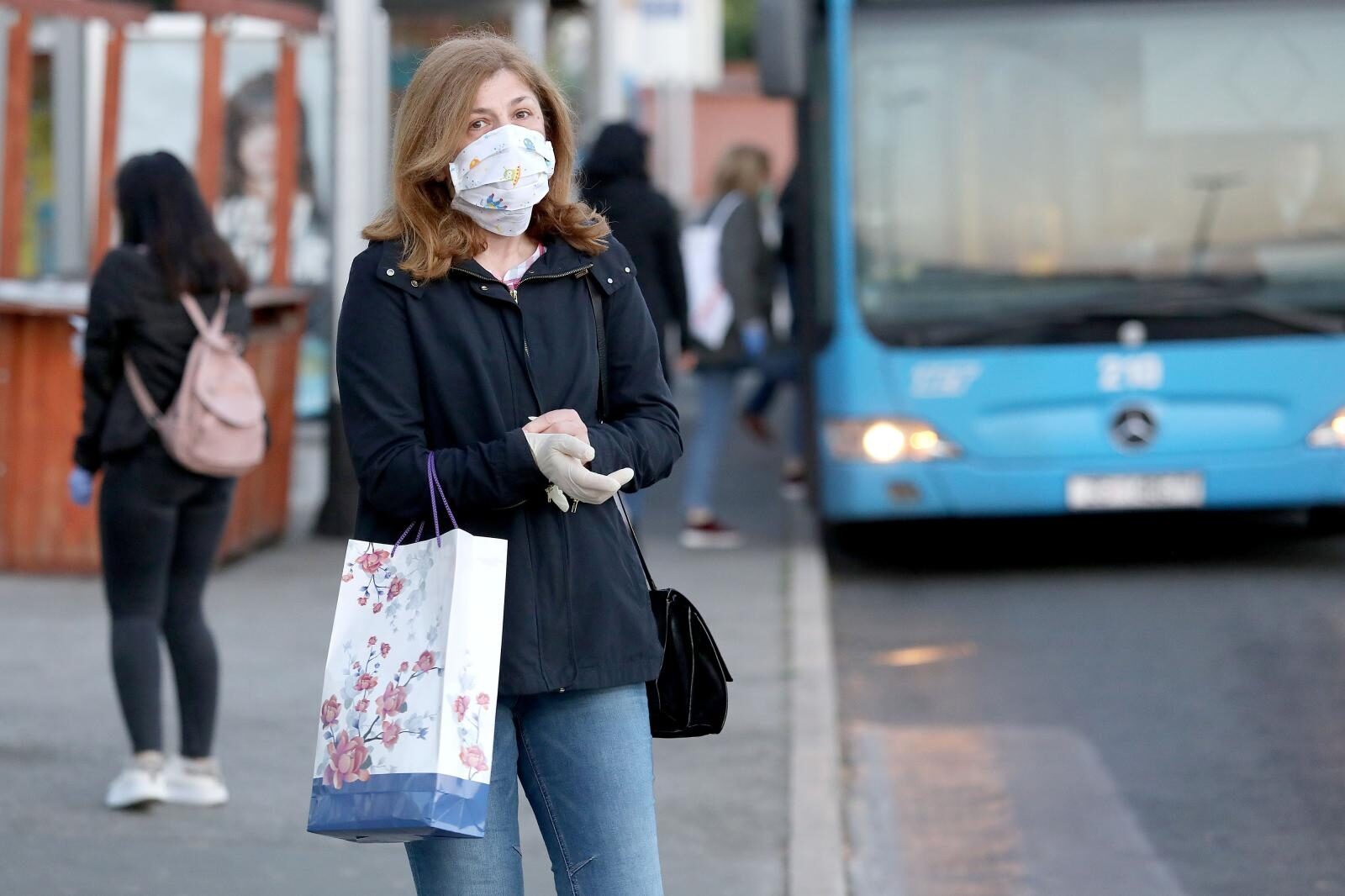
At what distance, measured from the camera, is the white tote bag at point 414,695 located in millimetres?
2775

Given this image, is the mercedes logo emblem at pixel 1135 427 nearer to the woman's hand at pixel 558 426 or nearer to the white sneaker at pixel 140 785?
the white sneaker at pixel 140 785

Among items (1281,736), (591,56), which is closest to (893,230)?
(1281,736)

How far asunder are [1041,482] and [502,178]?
6583 millimetres

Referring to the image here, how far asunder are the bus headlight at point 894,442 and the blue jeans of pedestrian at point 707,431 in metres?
1.20

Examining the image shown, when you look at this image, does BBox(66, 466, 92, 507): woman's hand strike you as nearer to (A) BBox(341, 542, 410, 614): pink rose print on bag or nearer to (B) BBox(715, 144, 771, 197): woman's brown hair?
(A) BBox(341, 542, 410, 614): pink rose print on bag

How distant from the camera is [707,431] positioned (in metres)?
10.4

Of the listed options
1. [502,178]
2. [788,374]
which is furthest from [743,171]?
[502,178]

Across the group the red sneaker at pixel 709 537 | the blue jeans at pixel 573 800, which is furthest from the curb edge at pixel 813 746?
the blue jeans at pixel 573 800

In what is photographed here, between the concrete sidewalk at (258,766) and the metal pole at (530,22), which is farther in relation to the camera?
the metal pole at (530,22)

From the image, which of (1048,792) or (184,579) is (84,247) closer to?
(184,579)

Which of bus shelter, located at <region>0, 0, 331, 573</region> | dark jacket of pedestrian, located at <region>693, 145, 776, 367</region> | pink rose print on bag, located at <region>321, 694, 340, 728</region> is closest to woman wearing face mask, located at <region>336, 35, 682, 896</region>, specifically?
pink rose print on bag, located at <region>321, 694, 340, 728</region>

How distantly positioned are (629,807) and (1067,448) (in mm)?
6476

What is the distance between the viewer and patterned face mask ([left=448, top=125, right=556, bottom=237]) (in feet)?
9.70

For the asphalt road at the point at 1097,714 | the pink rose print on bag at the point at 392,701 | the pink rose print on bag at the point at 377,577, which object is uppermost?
the pink rose print on bag at the point at 377,577
